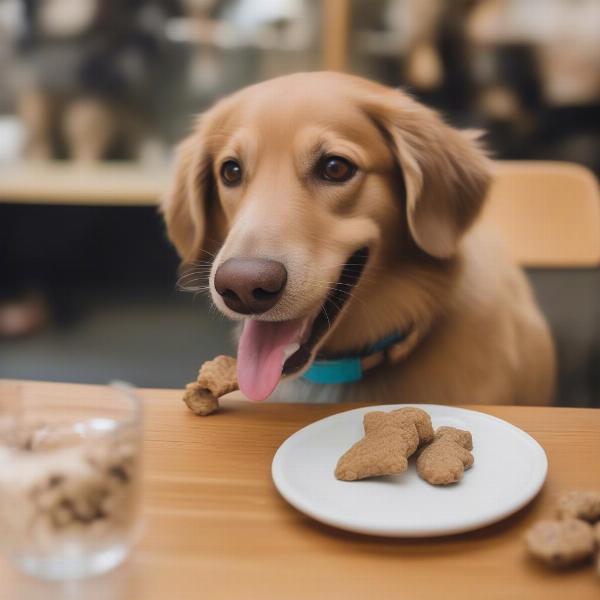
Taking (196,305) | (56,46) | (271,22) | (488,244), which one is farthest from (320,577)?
(56,46)

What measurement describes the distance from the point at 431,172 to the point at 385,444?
20.2 inches

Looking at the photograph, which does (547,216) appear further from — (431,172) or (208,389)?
(208,389)

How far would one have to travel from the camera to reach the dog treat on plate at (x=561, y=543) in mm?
484

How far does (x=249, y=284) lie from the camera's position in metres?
0.77

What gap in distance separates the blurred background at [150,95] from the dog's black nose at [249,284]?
1.37m

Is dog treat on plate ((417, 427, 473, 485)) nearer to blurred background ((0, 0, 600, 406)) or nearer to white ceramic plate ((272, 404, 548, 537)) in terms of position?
white ceramic plate ((272, 404, 548, 537))

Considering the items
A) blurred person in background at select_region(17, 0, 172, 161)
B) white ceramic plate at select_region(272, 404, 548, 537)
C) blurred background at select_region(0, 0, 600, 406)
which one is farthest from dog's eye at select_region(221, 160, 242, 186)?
blurred person in background at select_region(17, 0, 172, 161)

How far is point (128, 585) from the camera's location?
1.58 feet

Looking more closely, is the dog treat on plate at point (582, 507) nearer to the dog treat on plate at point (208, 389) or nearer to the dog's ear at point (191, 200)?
the dog treat on plate at point (208, 389)

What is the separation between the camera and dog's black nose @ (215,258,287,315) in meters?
0.77

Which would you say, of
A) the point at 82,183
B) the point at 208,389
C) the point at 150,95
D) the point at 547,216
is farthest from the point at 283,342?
the point at 150,95

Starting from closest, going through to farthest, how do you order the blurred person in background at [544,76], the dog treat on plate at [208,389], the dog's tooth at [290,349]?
the dog treat on plate at [208,389] → the dog's tooth at [290,349] → the blurred person in background at [544,76]

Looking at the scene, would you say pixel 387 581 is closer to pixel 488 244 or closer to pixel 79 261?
pixel 488 244

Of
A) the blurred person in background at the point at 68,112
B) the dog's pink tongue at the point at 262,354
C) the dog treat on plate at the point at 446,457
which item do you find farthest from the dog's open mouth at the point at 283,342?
the blurred person in background at the point at 68,112
